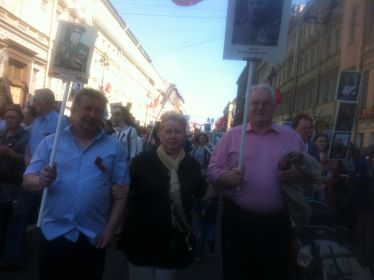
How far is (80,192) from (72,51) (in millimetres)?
1492

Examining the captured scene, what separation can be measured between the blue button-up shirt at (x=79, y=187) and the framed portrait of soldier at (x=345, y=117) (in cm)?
620

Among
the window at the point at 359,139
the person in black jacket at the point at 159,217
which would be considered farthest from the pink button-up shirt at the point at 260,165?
the window at the point at 359,139

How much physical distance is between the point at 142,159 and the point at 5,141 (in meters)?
2.86

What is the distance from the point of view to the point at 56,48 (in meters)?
4.33

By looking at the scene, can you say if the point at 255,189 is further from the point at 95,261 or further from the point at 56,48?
the point at 56,48

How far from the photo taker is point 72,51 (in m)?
4.38

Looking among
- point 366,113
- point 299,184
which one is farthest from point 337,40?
point 299,184

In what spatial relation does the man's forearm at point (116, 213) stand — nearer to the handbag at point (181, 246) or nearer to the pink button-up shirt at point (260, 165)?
the handbag at point (181, 246)

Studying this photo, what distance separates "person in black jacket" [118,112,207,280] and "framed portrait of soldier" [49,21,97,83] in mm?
1067

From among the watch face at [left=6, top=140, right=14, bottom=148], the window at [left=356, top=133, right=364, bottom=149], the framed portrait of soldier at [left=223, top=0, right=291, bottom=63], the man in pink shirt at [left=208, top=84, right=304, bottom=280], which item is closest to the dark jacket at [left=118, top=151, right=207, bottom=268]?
the man in pink shirt at [left=208, top=84, right=304, bottom=280]

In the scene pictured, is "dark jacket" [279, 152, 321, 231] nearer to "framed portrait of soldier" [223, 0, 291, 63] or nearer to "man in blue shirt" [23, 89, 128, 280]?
"framed portrait of soldier" [223, 0, 291, 63]

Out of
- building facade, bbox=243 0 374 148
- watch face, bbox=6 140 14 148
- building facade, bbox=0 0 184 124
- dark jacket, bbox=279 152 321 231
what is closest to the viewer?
dark jacket, bbox=279 152 321 231

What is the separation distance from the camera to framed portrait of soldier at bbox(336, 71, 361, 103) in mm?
9230

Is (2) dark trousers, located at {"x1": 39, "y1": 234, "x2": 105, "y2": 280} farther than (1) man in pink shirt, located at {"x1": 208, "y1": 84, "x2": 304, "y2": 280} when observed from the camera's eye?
No
